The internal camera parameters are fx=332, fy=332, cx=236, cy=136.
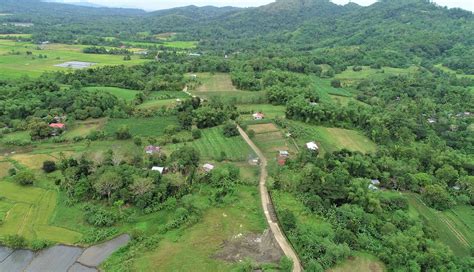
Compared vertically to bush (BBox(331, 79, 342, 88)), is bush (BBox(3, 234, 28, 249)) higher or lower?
lower

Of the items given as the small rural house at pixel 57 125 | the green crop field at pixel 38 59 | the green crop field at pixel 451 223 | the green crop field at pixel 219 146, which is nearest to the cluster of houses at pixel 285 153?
the green crop field at pixel 219 146

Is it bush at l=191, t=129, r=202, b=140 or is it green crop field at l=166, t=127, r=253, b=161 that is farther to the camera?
bush at l=191, t=129, r=202, b=140

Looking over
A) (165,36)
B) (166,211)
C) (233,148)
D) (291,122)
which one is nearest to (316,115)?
(291,122)

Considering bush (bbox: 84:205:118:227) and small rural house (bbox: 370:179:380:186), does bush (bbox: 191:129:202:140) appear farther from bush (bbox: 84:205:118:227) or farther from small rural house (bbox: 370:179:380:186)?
small rural house (bbox: 370:179:380:186)

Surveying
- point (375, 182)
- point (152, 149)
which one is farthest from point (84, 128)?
point (375, 182)

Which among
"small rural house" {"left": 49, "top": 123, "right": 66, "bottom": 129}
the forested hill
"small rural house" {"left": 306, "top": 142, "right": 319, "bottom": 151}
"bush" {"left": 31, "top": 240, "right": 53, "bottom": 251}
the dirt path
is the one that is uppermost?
the forested hill

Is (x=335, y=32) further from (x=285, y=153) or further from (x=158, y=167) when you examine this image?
(x=158, y=167)

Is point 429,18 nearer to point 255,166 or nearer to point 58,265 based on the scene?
point 255,166

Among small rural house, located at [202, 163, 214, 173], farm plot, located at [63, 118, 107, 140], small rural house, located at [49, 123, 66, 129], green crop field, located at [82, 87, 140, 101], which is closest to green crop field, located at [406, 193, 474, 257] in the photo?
small rural house, located at [202, 163, 214, 173]
